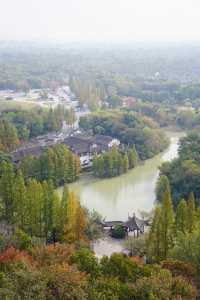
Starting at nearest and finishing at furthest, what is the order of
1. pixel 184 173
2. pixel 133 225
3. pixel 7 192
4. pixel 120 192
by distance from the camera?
1. pixel 7 192
2. pixel 133 225
3. pixel 184 173
4. pixel 120 192

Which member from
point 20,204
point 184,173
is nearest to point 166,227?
point 20,204

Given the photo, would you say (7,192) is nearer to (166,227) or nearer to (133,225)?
(133,225)

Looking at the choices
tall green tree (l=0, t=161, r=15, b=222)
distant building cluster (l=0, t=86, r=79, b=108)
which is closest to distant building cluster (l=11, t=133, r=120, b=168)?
tall green tree (l=0, t=161, r=15, b=222)

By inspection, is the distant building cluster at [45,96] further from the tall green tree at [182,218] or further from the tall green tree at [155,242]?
the tall green tree at [155,242]

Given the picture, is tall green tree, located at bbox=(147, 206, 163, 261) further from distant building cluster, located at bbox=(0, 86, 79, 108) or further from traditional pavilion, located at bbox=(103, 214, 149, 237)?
distant building cluster, located at bbox=(0, 86, 79, 108)

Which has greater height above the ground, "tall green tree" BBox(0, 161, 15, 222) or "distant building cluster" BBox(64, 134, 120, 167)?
"tall green tree" BBox(0, 161, 15, 222)

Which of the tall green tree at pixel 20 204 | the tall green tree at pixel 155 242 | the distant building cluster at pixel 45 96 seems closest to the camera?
the tall green tree at pixel 155 242

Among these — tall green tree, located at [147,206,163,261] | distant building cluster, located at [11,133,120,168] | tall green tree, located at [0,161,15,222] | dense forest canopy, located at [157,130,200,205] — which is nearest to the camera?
tall green tree, located at [147,206,163,261]

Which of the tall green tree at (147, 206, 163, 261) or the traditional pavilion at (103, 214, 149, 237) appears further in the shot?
the traditional pavilion at (103, 214, 149, 237)

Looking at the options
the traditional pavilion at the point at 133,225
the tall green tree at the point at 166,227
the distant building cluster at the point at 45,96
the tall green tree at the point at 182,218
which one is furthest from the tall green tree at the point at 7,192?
the distant building cluster at the point at 45,96
